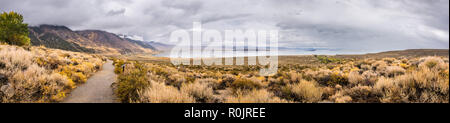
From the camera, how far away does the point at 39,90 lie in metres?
4.89

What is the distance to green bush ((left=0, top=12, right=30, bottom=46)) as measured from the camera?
27.7 m

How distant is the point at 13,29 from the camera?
1144 inches

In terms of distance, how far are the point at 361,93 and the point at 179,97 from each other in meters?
5.56

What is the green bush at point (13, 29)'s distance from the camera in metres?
27.7
